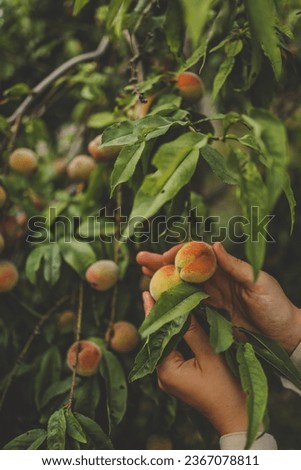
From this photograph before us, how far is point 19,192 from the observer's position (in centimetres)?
124

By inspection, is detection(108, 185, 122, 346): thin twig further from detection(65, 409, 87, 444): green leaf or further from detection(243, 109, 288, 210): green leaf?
detection(243, 109, 288, 210): green leaf

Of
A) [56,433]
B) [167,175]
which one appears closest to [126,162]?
[167,175]

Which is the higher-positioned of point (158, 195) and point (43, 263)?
point (158, 195)

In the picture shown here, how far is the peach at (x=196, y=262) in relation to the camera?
0.76m

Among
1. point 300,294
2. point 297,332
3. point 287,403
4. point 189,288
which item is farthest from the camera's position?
point 287,403

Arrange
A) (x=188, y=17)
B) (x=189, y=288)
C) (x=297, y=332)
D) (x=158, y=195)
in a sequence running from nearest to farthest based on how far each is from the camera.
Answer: (x=188, y=17) < (x=158, y=195) < (x=189, y=288) < (x=297, y=332)

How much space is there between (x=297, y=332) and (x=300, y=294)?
0.94 meters

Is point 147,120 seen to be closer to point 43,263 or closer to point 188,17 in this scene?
point 188,17

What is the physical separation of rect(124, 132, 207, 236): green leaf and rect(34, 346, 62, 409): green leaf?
26.1 inches

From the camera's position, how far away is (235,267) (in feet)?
2.58

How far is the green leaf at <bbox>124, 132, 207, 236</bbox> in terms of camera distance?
1.79 ft

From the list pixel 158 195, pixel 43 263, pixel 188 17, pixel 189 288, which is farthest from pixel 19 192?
pixel 188 17

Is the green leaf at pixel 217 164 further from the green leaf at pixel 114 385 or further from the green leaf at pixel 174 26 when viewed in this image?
the green leaf at pixel 114 385

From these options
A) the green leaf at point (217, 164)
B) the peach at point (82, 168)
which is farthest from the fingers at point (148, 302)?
the peach at point (82, 168)
